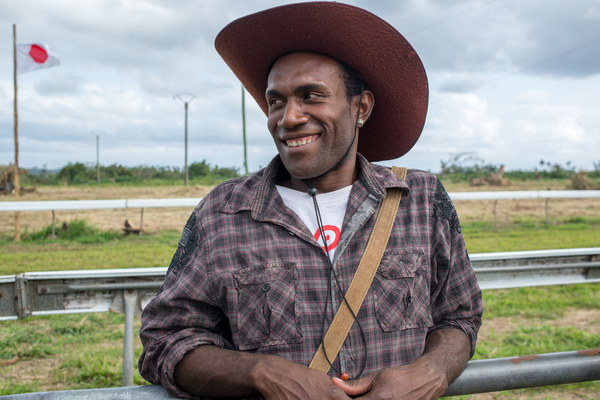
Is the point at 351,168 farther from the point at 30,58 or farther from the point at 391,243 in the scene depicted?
the point at 30,58

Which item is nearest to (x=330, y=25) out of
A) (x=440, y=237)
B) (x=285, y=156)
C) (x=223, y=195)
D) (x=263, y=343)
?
(x=285, y=156)

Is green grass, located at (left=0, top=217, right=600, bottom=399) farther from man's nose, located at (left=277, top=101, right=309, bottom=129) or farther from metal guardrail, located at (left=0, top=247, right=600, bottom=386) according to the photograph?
man's nose, located at (left=277, top=101, right=309, bottom=129)

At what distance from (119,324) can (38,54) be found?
8.65 meters

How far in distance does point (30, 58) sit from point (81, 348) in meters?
9.08

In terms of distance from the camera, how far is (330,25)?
2010mm

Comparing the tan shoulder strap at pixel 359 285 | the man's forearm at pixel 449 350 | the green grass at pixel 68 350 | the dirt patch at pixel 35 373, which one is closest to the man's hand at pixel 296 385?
the tan shoulder strap at pixel 359 285

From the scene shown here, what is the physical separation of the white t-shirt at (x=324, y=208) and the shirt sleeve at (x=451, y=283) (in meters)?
0.37

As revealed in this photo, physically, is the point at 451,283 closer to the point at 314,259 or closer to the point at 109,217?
the point at 314,259

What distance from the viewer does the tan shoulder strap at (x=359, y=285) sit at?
171cm

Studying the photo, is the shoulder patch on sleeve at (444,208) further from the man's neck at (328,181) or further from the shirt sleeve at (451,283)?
the man's neck at (328,181)

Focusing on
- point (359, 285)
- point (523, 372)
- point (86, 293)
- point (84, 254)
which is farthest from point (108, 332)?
point (523, 372)

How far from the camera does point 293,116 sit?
1979 mm

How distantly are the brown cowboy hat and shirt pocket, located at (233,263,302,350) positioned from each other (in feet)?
3.14

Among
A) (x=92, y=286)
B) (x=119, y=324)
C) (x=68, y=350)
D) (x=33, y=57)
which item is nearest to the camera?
(x=92, y=286)
